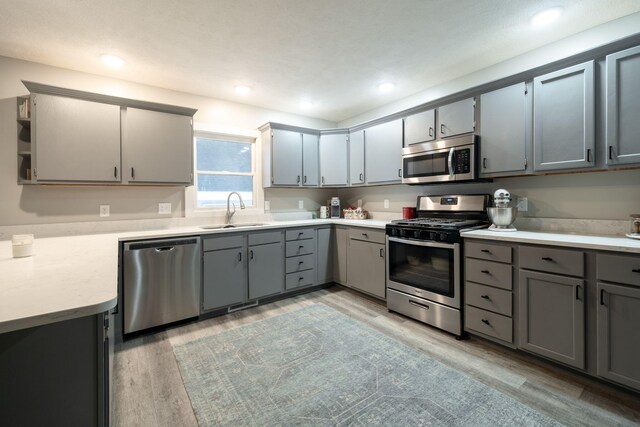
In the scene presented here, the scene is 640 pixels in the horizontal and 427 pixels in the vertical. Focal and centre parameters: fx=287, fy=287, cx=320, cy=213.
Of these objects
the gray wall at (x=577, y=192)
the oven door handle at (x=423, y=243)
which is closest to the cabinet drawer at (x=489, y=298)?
the oven door handle at (x=423, y=243)

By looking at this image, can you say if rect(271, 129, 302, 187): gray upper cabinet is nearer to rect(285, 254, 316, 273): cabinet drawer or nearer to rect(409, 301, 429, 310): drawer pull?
rect(285, 254, 316, 273): cabinet drawer

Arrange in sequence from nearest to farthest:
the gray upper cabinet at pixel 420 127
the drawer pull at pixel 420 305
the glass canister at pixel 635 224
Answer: the glass canister at pixel 635 224 → the drawer pull at pixel 420 305 → the gray upper cabinet at pixel 420 127

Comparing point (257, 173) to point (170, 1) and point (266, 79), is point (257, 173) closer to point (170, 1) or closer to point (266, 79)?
point (266, 79)

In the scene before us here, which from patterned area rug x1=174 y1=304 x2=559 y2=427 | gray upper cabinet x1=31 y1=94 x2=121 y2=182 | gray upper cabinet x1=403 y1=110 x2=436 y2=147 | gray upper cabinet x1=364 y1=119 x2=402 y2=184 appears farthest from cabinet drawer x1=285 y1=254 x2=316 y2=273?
gray upper cabinet x1=31 y1=94 x2=121 y2=182

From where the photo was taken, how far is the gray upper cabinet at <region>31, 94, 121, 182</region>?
246 centimetres

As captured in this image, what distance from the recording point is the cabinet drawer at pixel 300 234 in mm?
3549

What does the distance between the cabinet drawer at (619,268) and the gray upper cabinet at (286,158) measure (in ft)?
10.4

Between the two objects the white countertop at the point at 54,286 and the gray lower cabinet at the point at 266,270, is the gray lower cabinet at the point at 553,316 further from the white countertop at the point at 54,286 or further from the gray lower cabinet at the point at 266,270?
the white countertop at the point at 54,286

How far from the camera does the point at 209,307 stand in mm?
2977

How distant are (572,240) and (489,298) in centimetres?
71

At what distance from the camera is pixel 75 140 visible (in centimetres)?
257

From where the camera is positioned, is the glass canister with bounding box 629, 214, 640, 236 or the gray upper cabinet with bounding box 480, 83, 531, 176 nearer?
the glass canister with bounding box 629, 214, 640, 236

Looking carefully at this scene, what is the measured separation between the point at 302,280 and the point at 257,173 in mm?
1602

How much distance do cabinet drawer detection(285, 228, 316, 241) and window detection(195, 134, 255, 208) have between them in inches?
32.3
